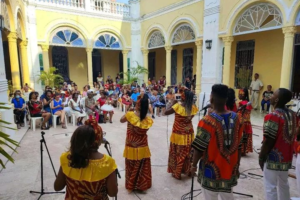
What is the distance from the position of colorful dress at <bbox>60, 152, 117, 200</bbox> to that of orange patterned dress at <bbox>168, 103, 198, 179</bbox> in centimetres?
189

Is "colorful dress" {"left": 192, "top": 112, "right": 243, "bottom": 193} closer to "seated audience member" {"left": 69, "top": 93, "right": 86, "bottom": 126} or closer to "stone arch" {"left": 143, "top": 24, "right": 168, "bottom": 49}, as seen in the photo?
"seated audience member" {"left": 69, "top": 93, "right": 86, "bottom": 126}

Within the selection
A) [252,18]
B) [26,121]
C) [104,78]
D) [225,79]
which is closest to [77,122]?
[26,121]

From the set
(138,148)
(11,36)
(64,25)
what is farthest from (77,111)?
(64,25)

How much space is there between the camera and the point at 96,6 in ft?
40.4

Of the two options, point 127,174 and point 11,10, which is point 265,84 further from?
point 11,10

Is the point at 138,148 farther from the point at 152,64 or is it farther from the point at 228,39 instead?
the point at 152,64

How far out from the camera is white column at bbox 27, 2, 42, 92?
10.2 m

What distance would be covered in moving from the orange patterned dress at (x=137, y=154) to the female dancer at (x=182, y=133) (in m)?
0.55

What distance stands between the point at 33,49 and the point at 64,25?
2.18 metres

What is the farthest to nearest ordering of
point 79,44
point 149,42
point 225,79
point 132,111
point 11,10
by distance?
point 149,42
point 79,44
point 225,79
point 11,10
point 132,111

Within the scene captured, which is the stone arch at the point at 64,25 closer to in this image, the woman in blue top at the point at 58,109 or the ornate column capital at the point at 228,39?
the woman in blue top at the point at 58,109

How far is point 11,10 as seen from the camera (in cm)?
675

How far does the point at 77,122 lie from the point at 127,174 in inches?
184

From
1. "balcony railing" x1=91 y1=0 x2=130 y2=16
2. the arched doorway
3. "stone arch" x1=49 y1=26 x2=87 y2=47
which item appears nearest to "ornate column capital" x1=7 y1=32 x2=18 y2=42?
"stone arch" x1=49 y1=26 x2=87 y2=47
